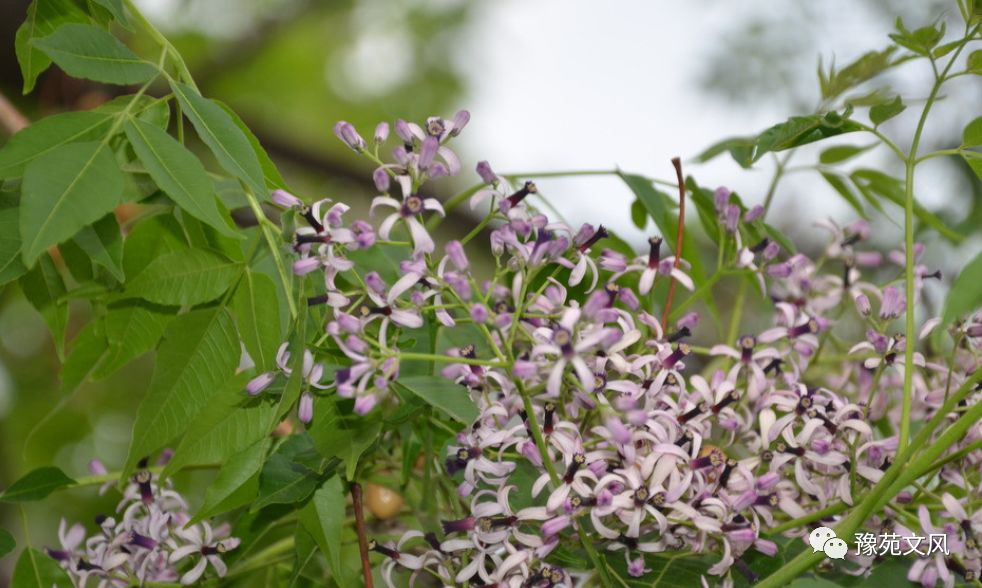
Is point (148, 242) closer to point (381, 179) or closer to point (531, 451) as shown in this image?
point (381, 179)

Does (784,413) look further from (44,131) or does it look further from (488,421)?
(44,131)

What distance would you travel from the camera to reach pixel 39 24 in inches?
28.1

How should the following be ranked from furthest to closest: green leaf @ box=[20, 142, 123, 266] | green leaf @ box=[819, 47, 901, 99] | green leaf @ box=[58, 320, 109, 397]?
green leaf @ box=[819, 47, 901, 99]
green leaf @ box=[58, 320, 109, 397]
green leaf @ box=[20, 142, 123, 266]

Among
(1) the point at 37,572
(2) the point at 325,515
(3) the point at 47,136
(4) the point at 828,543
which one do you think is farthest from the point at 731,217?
(1) the point at 37,572

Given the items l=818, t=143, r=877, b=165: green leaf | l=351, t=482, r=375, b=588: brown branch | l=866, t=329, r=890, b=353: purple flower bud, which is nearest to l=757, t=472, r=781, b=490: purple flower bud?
l=866, t=329, r=890, b=353: purple flower bud

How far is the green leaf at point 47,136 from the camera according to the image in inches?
22.9

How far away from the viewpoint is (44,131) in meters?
0.61

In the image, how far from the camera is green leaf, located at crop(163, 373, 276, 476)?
64 centimetres

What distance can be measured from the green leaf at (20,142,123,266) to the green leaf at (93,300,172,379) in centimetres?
14

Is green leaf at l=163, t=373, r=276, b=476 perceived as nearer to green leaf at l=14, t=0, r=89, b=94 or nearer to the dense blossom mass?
the dense blossom mass

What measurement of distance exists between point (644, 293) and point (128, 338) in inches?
14.2

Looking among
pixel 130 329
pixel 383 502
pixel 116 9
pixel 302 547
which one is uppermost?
pixel 116 9

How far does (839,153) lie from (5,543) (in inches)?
31.2

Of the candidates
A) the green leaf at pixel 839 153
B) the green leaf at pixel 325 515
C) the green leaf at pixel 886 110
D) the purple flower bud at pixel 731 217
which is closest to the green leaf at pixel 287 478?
the green leaf at pixel 325 515
